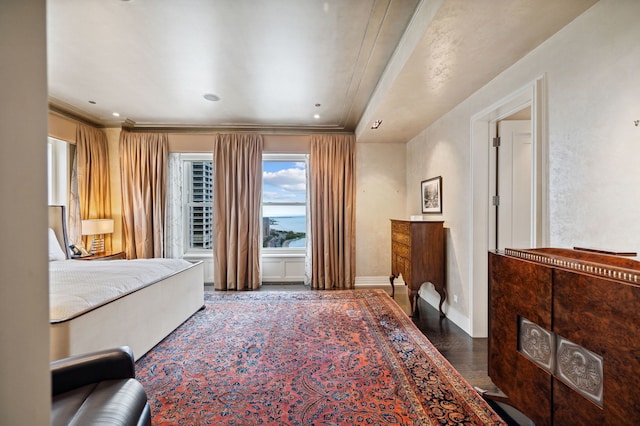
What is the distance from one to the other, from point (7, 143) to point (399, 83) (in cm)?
247

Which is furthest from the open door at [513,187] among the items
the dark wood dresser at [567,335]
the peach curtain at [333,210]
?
the peach curtain at [333,210]

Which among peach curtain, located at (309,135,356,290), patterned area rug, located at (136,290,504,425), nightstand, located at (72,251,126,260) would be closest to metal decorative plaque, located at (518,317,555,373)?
patterned area rug, located at (136,290,504,425)

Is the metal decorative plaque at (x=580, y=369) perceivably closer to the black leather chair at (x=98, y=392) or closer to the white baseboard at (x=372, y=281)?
the black leather chair at (x=98, y=392)

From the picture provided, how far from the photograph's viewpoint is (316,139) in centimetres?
431

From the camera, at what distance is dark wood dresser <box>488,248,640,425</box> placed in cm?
90

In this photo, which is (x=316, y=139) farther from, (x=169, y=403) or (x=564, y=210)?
(x=169, y=403)

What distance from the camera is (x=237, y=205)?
4211 mm

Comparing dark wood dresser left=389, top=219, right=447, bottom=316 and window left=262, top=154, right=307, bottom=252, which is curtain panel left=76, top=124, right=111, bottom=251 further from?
dark wood dresser left=389, top=219, right=447, bottom=316

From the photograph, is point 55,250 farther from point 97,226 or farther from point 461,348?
point 461,348

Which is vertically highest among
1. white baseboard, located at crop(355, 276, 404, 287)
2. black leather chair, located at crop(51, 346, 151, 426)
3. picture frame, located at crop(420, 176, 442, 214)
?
picture frame, located at crop(420, 176, 442, 214)

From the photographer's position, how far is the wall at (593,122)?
1285 mm

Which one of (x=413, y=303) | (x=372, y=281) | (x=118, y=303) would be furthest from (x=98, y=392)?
(x=372, y=281)

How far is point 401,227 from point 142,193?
397 centimetres

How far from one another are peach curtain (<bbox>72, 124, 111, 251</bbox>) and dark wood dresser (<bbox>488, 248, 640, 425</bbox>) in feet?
16.6
